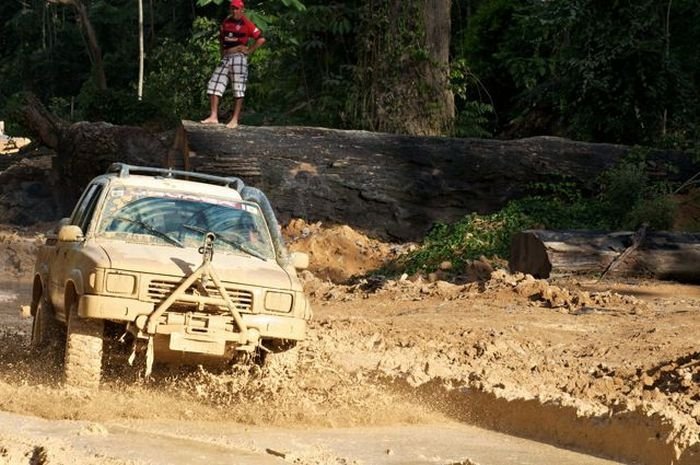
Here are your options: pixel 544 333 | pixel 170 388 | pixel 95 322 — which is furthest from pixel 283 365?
pixel 544 333

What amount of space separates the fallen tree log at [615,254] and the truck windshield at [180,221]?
519cm

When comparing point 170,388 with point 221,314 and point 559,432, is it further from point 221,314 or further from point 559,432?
point 559,432

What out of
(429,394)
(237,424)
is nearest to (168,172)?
(237,424)

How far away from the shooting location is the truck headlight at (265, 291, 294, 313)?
9.29 metres

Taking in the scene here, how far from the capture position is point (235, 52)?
64.2 ft

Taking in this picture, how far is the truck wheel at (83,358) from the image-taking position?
8969 millimetres

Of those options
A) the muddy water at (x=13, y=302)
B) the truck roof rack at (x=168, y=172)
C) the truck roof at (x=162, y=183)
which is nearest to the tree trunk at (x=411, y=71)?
the muddy water at (x=13, y=302)

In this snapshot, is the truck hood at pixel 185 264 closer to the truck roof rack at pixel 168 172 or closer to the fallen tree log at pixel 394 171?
the truck roof rack at pixel 168 172

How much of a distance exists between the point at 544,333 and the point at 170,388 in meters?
3.65

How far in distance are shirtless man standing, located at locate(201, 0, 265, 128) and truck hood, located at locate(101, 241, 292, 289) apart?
32.1 feet

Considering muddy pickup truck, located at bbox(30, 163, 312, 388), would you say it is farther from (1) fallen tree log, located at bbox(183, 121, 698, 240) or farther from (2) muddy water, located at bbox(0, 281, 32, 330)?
(1) fallen tree log, located at bbox(183, 121, 698, 240)

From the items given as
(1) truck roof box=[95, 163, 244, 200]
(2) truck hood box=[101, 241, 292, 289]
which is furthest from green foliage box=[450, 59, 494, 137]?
(2) truck hood box=[101, 241, 292, 289]

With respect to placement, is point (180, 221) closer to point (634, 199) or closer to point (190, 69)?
point (634, 199)

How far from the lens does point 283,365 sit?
31.8ft
